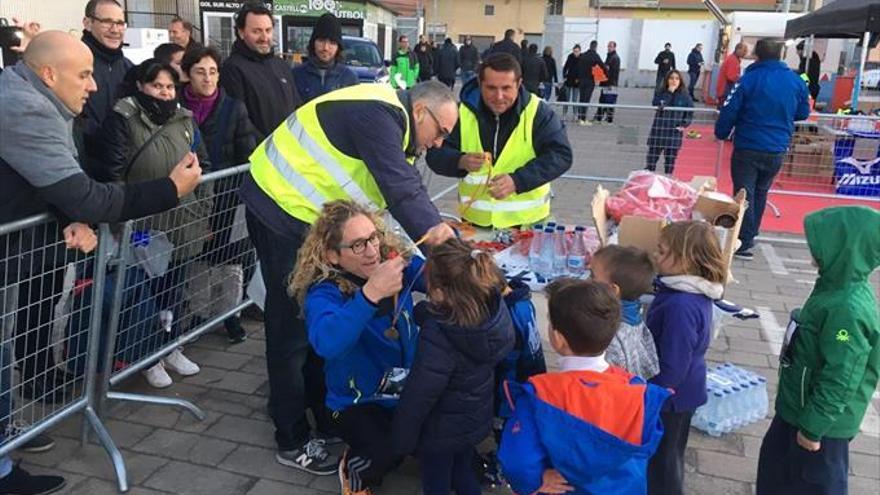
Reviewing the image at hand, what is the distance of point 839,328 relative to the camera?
7.91 ft

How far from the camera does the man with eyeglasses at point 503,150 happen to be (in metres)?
3.86

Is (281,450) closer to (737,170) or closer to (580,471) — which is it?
(580,471)

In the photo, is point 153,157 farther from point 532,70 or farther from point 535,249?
point 532,70

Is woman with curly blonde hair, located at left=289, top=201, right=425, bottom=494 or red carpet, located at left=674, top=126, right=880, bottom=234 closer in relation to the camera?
woman with curly blonde hair, located at left=289, top=201, right=425, bottom=494

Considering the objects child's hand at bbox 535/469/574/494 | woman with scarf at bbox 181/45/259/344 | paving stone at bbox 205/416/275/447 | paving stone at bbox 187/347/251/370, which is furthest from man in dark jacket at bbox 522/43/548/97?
child's hand at bbox 535/469/574/494

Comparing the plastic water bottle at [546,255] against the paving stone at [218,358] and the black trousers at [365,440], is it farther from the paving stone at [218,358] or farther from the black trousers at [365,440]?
the paving stone at [218,358]

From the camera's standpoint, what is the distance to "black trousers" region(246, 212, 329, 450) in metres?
3.04

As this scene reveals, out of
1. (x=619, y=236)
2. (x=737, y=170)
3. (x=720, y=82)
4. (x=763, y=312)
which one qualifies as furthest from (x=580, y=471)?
(x=720, y=82)

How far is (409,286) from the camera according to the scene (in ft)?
9.55

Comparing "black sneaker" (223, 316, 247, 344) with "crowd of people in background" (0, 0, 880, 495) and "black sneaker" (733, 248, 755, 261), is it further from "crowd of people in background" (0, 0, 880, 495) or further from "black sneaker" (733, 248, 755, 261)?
"black sneaker" (733, 248, 755, 261)

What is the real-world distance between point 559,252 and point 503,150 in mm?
751

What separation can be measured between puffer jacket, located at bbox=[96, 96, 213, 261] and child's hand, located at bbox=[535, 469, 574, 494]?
2213 mm

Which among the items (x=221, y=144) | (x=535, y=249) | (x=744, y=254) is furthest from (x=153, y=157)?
(x=744, y=254)

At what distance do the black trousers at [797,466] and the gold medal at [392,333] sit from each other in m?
1.48
